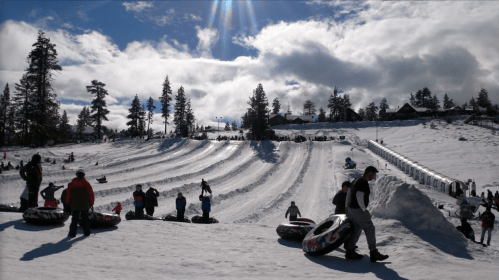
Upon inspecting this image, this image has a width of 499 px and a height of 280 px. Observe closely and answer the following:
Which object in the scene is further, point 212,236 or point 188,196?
point 188,196

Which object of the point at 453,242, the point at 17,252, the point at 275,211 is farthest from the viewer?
the point at 275,211

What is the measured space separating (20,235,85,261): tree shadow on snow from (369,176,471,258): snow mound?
336 inches

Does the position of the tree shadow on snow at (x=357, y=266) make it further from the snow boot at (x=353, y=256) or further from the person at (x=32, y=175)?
the person at (x=32, y=175)

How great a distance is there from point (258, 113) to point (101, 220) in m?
53.4

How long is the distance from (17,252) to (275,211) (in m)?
16.1

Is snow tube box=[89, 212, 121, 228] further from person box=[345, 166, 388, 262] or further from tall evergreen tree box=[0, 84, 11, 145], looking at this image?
tall evergreen tree box=[0, 84, 11, 145]

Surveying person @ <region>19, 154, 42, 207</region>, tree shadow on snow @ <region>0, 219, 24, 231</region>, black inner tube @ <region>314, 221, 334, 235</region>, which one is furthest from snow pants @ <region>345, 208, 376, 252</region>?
person @ <region>19, 154, 42, 207</region>

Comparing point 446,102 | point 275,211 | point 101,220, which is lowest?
point 275,211

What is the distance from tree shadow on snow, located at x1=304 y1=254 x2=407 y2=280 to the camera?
19.3 feet

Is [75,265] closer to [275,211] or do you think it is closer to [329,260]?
[329,260]

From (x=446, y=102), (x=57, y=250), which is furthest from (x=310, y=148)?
(x=446, y=102)

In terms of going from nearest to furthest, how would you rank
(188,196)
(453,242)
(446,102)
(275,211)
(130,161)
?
(453,242)
(275,211)
(188,196)
(130,161)
(446,102)

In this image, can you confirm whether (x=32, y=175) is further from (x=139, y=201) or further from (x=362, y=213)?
(x=362, y=213)

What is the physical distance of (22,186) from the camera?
2525 cm
